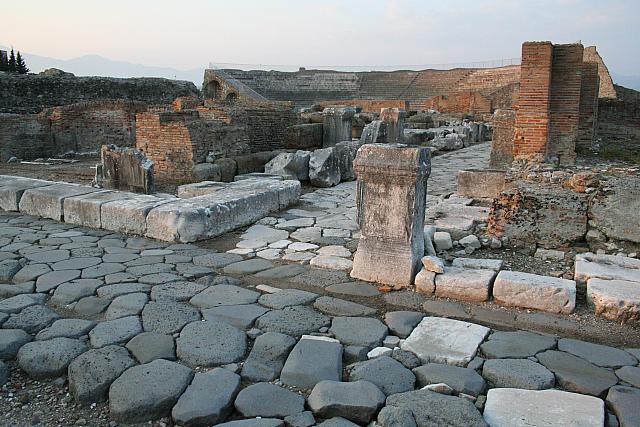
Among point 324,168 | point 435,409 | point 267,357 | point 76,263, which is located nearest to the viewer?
point 435,409

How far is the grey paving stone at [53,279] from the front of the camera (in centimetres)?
417

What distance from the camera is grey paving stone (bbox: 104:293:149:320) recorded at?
3676 millimetres

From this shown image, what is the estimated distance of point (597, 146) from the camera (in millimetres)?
10016

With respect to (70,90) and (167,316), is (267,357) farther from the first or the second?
(70,90)

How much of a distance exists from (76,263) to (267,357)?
2.60 meters

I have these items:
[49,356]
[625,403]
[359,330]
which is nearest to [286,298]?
[359,330]

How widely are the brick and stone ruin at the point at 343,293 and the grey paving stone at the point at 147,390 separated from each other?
0.01m

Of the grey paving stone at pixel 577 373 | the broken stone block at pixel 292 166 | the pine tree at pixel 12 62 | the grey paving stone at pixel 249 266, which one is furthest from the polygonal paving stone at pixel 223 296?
the pine tree at pixel 12 62

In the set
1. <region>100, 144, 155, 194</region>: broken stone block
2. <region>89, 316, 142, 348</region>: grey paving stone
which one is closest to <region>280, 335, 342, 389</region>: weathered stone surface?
<region>89, 316, 142, 348</region>: grey paving stone

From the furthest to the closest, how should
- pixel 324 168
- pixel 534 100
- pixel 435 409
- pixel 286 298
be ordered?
pixel 324 168 → pixel 534 100 → pixel 286 298 → pixel 435 409

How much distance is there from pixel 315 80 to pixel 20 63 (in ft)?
71.3

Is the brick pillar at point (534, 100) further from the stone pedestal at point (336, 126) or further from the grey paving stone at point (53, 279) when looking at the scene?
the grey paving stone at point (53, 279)

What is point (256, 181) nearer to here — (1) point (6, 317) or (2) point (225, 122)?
(2) point (225, 122)

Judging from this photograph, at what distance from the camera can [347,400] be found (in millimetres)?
2586
